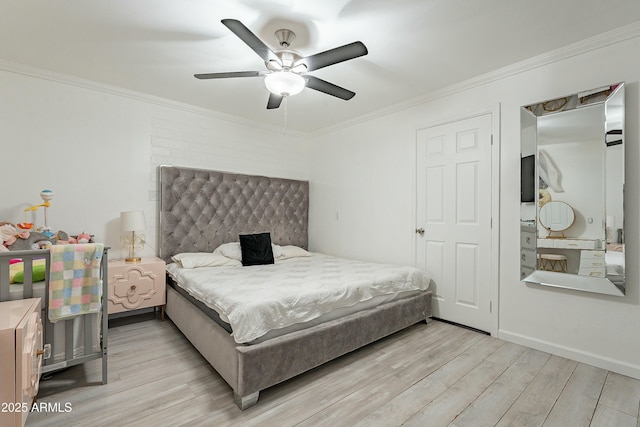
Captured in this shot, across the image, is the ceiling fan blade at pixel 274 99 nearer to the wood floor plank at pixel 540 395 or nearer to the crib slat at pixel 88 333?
the crib slat at pixel 88 333

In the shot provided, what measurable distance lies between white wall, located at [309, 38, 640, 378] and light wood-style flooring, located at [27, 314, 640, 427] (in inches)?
8.8

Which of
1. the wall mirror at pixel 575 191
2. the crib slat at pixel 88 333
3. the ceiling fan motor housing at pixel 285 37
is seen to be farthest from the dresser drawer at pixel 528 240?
the crib slat at pixel 88 333

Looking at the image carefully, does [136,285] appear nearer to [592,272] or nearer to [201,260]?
[201,260]

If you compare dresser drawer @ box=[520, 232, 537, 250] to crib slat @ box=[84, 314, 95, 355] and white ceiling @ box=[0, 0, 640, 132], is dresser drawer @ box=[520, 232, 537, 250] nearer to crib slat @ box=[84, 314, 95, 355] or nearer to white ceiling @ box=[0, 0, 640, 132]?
white ceiling @ box=[0, 0, 640, 132]

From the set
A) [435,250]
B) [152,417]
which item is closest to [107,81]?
[152,417]

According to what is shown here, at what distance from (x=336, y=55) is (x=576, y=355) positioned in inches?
116

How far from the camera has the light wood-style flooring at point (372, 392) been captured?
1693mm

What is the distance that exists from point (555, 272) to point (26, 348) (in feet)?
11.5

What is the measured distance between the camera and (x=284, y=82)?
2.11 meters

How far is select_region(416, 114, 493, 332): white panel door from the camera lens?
293 centimetres

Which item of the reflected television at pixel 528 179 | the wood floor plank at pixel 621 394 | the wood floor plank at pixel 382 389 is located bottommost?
the wood floor plank at pixel 382 389

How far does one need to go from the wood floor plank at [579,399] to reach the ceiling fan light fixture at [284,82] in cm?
259

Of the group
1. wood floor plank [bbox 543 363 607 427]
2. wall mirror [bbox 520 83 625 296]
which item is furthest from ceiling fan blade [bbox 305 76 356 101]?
wood floor plank [bbox 543 363 607 427]

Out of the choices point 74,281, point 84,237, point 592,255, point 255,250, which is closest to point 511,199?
point 592,255
